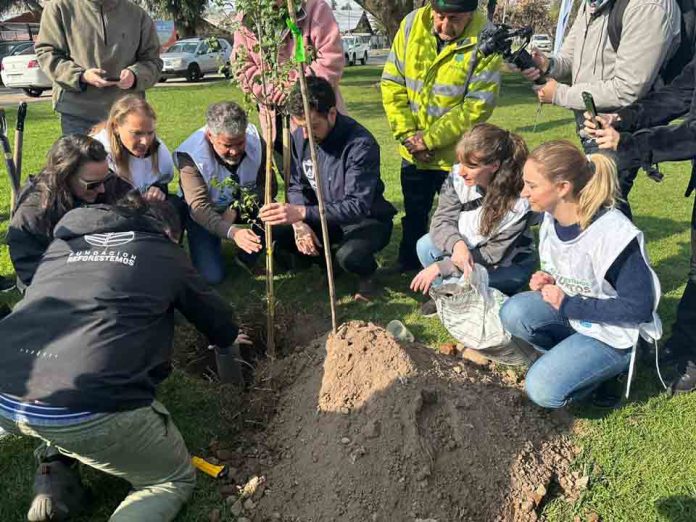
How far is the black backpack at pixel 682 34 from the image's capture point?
2973 millimetres

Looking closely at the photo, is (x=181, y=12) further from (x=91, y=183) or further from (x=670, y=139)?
(x=670, y=139)

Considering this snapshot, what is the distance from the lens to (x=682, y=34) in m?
2.99

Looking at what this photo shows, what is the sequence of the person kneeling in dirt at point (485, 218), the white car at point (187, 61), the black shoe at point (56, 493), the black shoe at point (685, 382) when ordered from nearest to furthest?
the black shoe at point (56, 493)
the black shoe at point (685, 382)
the person kneeling in dirt at point (485, 218)
the white car at point (187, 61)

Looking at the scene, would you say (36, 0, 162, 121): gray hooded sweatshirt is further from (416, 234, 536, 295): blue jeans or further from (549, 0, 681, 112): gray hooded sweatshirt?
(549, 0, 681, 112): gray hooded sweatshirt

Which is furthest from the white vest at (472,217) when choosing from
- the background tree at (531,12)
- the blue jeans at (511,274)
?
the background tree at (531,12)

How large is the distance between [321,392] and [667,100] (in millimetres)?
2282

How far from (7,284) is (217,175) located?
1.77 m

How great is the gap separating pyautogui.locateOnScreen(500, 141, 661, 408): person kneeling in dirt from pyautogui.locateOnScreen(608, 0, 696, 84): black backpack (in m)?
0.83

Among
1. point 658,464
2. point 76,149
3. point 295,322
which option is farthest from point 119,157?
point 658,464

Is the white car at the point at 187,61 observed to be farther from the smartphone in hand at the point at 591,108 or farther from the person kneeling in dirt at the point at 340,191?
the smartphone in hand at the point at 591,108

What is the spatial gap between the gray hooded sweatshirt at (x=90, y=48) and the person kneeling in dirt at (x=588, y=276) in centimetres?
315

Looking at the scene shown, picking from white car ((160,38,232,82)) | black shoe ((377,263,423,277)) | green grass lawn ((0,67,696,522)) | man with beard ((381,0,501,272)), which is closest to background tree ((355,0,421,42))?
white car ((160,38,232,82))

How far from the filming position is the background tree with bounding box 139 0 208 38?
108 ft

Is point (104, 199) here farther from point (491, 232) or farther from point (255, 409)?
point (491, 232)
